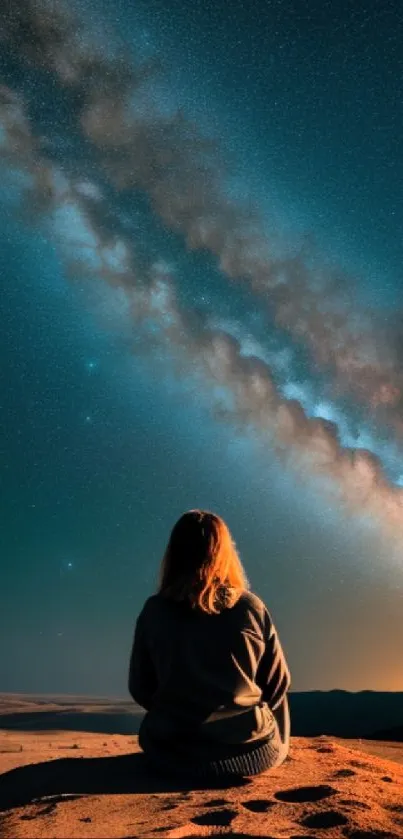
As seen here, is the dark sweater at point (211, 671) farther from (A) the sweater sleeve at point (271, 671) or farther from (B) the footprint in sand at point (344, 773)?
(B) the footprint in sand at point (344, 773)

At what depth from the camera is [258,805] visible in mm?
3170

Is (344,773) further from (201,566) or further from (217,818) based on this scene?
(201,566)

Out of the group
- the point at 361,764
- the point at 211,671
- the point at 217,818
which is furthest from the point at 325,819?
the point at 361,764

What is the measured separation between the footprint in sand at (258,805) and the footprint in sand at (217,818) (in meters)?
0.13

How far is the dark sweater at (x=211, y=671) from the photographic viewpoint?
3600mm

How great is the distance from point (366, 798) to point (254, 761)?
629mm

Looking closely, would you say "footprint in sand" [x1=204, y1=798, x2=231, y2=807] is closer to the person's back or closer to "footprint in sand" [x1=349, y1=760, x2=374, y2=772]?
the person's back

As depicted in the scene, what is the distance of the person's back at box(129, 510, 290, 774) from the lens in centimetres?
360

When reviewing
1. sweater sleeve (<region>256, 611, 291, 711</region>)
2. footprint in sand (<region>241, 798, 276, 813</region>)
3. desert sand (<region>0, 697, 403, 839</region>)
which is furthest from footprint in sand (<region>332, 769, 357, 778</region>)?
footprint in sand (<region>241, 798, 276, 813</region>)

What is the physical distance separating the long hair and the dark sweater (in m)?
0.08

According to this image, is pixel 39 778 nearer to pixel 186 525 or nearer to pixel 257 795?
pixel 257 795

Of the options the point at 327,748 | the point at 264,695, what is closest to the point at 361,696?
the point at 327,748

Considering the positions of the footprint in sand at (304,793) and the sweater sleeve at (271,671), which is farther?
the sweater sleeve at (271,671)

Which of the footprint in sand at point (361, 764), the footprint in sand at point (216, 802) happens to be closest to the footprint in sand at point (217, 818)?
the footprint in sand at point (216, 802)
